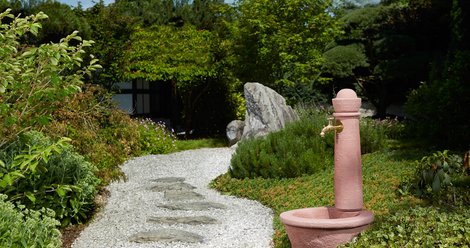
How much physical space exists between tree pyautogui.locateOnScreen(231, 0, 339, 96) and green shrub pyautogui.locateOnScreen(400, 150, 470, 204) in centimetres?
989

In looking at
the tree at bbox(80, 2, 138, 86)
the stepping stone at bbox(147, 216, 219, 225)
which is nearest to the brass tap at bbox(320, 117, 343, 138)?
the stepping stone at bbox(147, 216, 219, 225)

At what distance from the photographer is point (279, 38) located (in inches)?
685

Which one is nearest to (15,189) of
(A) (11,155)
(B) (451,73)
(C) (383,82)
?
(A) (11,155)

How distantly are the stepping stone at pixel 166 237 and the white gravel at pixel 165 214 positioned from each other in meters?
0.09

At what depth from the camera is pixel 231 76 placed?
1894 centimetres

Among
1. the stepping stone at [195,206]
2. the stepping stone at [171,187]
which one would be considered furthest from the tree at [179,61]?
the stepping stone at [195,206]

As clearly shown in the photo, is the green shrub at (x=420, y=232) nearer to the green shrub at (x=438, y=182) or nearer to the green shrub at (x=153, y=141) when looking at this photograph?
the green shrub at (x=438, y=182)

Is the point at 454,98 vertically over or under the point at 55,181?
over

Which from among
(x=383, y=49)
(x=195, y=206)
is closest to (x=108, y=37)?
(x=383, y=49)

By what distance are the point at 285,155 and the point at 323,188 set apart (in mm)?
1686

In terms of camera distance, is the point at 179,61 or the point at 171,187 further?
the point at 179,61

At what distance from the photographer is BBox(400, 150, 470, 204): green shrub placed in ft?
23.8

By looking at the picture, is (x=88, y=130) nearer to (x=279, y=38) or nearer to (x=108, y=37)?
(x=108, y=37)

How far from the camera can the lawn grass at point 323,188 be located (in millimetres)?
7422
